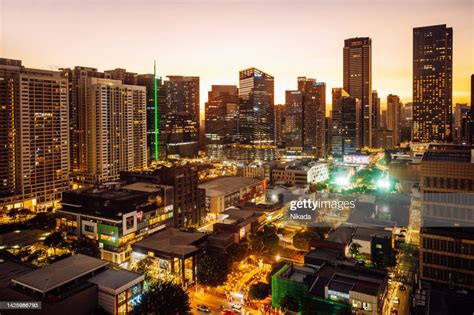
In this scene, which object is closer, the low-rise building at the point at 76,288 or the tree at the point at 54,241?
the low-rise building at the point at 76,288

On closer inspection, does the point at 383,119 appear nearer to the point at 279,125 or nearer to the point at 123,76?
the point at 279,125

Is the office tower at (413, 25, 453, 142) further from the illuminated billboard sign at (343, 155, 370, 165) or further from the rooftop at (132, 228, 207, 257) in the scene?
the rooftop at (132, 228, 207, 257)

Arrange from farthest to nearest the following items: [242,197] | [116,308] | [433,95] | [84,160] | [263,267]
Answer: [433,95] < [84,160] < [242,197] < [263,267] < [116,308]

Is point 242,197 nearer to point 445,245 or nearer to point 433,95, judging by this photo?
point 445,245

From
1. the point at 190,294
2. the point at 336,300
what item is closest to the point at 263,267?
the point at 190,294

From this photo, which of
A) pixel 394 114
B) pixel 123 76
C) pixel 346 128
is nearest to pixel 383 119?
pixel 394 114

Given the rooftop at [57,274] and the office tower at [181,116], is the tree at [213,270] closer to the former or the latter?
the rooftop at [57,274]

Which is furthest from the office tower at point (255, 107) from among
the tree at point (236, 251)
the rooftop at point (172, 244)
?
the tree at point (236, 251)
